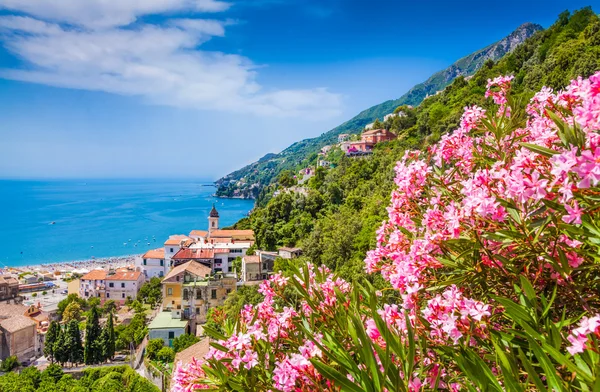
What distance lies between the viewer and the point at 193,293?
981 inches

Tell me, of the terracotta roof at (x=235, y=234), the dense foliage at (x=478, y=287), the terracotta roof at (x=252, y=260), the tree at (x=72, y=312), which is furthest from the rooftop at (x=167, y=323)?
the dense foliage at (x=478, y=287)

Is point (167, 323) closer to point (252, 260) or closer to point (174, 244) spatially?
point (252, 260)

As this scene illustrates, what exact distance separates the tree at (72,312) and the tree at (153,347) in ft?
52.0

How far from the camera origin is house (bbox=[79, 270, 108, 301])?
134 feet

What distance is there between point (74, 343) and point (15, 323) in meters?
7.11

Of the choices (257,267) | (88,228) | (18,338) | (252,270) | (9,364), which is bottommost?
(88,228)

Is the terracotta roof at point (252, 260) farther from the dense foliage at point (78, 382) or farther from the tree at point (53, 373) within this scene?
the tree at point (53, 373)

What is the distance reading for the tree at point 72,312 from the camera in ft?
108

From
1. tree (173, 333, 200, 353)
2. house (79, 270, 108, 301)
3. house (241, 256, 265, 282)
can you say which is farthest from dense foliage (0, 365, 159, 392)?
house (79, 270, 108, 301)

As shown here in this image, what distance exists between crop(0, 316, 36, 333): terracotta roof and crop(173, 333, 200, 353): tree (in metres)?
14.5

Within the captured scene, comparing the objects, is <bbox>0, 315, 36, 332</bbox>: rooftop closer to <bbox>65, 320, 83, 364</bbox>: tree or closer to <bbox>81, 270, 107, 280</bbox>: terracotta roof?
<bbox>65, 320, 83, 364</bbox>: tree

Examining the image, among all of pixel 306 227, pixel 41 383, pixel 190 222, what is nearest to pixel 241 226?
pixel 306 227

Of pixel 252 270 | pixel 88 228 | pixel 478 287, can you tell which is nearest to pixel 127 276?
pixel 252 270

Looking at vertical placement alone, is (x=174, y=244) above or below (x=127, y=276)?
above
